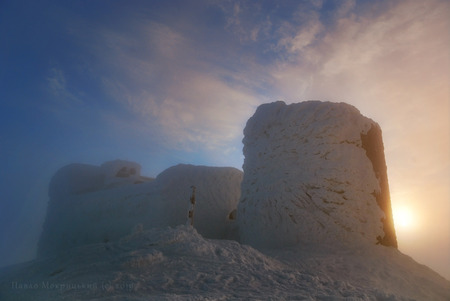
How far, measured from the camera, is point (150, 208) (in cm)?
1227

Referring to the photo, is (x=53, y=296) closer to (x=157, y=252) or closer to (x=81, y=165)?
(x=157, y=252)

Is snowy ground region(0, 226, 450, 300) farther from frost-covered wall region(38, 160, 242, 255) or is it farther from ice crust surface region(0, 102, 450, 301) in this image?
frost-covered wall region(38, 160, 242, 255)

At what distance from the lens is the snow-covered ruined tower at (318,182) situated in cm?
665

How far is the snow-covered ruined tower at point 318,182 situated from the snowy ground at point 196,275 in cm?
91

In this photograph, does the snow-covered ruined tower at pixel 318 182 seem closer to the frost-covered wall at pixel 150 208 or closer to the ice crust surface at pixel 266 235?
the ice crust surface at pixel 266 235

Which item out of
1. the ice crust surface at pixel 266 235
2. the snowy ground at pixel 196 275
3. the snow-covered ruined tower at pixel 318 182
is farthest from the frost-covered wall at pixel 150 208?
the snowy ground at pixel 196 275

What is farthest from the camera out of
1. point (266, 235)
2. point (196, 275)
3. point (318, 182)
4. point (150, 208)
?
point (150, 208)

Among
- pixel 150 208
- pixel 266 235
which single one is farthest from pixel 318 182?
pixel 150 208

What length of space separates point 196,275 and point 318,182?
4.26 metres

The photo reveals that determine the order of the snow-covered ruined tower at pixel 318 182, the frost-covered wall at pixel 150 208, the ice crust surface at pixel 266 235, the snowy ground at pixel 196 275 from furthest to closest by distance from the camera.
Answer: the frost-covered wall at pixel 150 208, the snow-covered ruined tower at pixel 318 182, the ice crust surface at pixel 266 235, the snowy ground at pixel 196 275

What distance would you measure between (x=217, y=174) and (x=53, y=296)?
32.0ft

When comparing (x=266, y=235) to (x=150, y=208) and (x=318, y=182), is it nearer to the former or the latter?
(x=318, y=182)

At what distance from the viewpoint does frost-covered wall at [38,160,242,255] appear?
11.8 meters

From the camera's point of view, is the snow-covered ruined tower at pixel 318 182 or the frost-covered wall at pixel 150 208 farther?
the frost-covered wall at pixel 150 208
